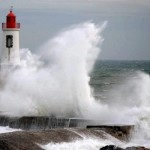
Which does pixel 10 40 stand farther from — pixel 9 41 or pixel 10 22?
pixel 10 22

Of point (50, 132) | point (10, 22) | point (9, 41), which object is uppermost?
point (10, 22)

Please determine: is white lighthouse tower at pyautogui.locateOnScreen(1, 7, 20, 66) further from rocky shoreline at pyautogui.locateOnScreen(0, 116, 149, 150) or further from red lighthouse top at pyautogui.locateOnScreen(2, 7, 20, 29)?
rocky shoreline at pyautogui.locateOnScreen(0, 116, 149, 150)

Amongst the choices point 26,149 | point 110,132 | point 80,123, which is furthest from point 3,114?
point 26,149

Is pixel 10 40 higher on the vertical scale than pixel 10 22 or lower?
lower

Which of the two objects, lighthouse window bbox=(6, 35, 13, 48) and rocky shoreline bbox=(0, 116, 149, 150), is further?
lighthouse window bbox=(6, 35, 13, 48)

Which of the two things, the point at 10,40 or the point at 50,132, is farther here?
the point at 10,40

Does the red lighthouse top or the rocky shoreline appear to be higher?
the red lighthouse top

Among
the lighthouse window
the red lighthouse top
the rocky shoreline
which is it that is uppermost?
the red lighthouse top

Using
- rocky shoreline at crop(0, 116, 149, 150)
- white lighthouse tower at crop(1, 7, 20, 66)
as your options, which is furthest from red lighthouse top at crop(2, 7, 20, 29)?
rocky shoreline at crop(0, 116, 149, 150)

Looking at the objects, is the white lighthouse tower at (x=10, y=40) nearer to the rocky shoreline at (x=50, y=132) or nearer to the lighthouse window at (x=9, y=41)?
the lighthouse window at (x=9, y=41)

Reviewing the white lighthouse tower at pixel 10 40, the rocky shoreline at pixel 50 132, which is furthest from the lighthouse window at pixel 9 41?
the rocky shoreline at pixel 50 132

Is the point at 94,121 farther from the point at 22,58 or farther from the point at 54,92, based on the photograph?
the point at 22,58

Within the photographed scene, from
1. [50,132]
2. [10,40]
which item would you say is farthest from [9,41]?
[50,132]

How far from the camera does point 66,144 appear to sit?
13398 millimetres
